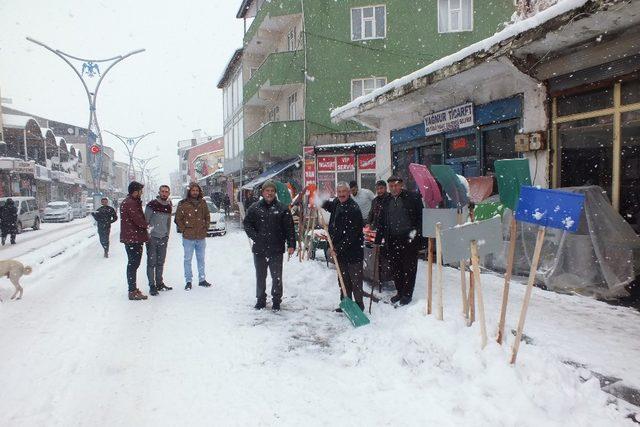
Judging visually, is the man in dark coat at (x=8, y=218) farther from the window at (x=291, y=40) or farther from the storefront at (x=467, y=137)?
the window at (x=291, y=40)

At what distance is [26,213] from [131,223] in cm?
1902

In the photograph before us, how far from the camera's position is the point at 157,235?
695 cm

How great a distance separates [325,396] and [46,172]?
43.7 meters

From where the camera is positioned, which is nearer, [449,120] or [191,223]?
[191,223]

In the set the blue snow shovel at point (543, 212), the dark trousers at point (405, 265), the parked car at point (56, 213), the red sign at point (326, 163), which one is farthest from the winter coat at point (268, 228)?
the parked car at point (56, 213)

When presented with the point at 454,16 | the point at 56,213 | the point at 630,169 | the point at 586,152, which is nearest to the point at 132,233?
the point at 586,152

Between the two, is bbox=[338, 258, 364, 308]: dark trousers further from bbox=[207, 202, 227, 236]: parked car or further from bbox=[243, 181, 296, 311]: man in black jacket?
bbox=[207, 202, 227, 236]: parked car

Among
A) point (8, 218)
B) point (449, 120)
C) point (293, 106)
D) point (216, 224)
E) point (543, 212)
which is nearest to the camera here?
point (543, 212)

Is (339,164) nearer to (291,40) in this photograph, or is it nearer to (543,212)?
(291,40)

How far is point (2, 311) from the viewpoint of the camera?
6016 mm

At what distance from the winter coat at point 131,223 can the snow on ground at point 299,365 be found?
999 mm

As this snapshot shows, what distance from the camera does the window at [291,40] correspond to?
22102 millimetres

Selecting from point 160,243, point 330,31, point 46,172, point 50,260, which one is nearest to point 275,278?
point 160,243

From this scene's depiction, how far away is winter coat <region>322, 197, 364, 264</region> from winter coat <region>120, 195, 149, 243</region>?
3.09 m
